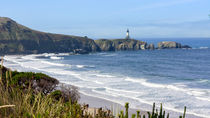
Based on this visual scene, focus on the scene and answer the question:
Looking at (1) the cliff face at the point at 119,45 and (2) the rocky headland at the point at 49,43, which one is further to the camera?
(1) the cliff face at the point at 119,45

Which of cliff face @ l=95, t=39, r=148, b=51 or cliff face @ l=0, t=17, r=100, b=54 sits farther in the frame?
cliff face @ l=95, t=39, r=148, b=51

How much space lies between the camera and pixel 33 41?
127 m

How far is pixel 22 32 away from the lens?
136 metres

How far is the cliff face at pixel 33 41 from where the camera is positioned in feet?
388

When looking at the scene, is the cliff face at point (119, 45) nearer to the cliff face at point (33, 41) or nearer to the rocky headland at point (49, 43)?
the rocky headland at point (49, 43)

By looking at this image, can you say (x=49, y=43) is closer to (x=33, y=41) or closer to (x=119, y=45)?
(x=33, y=41)

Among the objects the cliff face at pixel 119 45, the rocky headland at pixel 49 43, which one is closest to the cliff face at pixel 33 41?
the rocky headland at pixel 49 43

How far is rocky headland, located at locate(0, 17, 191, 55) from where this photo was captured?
395 feet

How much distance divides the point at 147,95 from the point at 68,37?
11618cm

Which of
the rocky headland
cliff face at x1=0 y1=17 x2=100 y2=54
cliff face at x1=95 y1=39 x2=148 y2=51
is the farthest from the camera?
cliff face at x1=95 y1=39 x2=148 y2=51

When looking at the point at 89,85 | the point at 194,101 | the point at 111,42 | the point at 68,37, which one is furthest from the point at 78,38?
the point at 194,101

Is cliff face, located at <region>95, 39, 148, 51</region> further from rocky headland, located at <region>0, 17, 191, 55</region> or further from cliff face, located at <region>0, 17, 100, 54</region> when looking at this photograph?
cliff face, located at <region>0, 17, 100, 54</region>

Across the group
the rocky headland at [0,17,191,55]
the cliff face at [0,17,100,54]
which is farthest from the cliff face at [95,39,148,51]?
the cliff face at [0,17,100,54]

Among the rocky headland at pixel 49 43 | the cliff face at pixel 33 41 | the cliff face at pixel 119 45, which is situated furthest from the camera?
the cliff face at pixel 119 45
